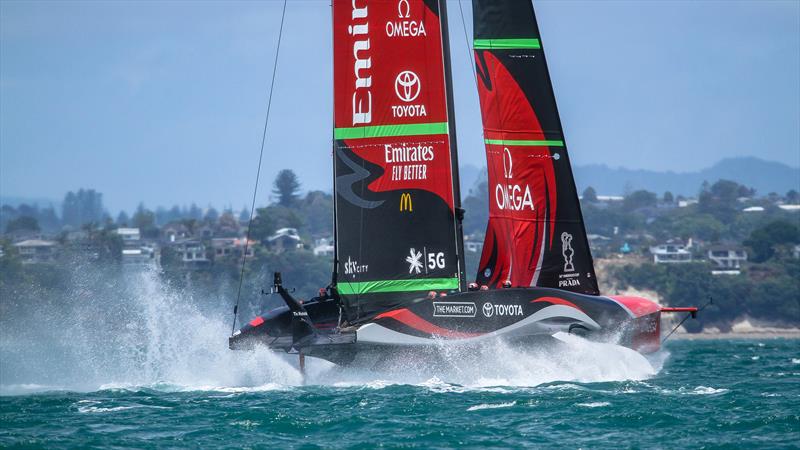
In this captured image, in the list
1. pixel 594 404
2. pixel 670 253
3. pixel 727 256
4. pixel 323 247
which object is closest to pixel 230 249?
pixel 323 247

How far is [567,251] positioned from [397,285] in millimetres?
3771

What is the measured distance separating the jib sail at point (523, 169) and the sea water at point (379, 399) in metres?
2.67

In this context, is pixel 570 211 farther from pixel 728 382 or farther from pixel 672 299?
pixel 672 299

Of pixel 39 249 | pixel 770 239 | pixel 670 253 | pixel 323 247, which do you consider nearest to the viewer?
pixel 770 239

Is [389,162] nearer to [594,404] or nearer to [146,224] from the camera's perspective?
[594,404]

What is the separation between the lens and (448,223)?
73.9 feet

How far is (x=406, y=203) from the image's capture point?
22.4m

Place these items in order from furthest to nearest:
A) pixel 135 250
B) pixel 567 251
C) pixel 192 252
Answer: pixel 135 250 → pixel 192 252 → pixel 567 251

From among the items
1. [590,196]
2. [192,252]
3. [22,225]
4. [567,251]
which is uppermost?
[590,196]

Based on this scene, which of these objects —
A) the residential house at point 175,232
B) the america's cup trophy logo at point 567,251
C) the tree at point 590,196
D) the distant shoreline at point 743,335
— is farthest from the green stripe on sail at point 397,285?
the tree at point 590,196

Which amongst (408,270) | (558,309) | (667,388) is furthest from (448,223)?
(667,388)

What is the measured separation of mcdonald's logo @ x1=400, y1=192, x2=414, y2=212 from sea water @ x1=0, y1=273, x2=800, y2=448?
8.99ft

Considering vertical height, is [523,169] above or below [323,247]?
below

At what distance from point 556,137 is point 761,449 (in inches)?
406
